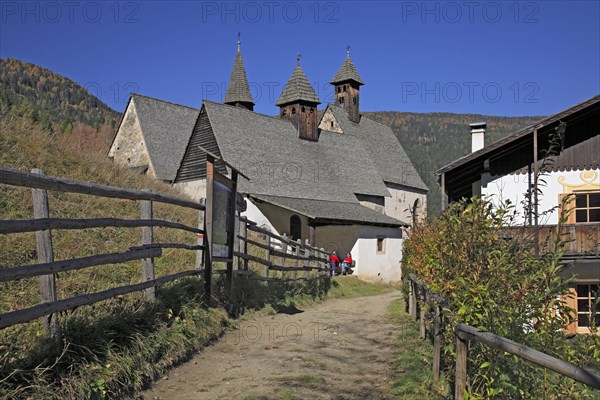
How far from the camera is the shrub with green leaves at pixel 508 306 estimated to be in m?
4.12

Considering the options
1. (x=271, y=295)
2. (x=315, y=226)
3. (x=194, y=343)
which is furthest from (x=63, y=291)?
(x=315, y=226)

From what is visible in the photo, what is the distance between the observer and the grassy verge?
5.55 m

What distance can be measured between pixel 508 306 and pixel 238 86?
3963cm

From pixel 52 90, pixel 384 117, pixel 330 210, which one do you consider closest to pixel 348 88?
pixel 330 210

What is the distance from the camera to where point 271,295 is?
460 inches

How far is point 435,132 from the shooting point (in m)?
99.6

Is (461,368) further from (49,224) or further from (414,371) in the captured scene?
(49,224)

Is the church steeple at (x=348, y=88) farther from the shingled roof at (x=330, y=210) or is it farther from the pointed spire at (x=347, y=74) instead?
the shingled roof at (x=330, y=210)

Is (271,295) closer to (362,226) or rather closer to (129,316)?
(129,316)

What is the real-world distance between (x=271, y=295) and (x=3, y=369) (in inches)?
308

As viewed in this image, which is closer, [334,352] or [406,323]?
[334,352]

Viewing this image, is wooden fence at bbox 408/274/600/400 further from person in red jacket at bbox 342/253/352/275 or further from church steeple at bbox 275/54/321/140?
church steeple at bbox 275/54/321/140

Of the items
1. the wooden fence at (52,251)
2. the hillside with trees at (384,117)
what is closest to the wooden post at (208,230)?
the wooden fence at (52,251)

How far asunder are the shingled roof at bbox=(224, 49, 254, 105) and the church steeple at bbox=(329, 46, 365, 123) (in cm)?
696
